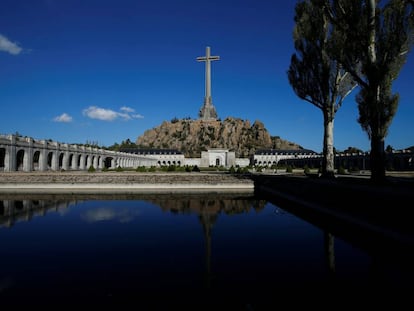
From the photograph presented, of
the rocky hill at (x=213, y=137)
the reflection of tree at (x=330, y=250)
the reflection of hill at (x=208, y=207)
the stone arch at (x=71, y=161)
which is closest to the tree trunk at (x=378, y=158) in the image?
the reflection of hill at (x=208, y=207)

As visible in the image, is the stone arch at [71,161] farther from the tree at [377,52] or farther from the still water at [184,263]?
the tree at [377,52]

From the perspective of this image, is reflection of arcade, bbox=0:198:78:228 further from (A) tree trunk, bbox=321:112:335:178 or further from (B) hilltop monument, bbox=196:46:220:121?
(B) hilltop monument, bbox=196:46:220:121

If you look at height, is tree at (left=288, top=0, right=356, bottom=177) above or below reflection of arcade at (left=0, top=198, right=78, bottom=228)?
above

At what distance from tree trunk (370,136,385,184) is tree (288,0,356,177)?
7.95 metres

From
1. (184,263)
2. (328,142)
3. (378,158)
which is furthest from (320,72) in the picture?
(184,263)

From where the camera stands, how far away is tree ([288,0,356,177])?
85.3ft

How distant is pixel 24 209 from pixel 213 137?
15131 cm

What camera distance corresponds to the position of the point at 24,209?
762 inches

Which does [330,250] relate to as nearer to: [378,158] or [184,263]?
[184,263]

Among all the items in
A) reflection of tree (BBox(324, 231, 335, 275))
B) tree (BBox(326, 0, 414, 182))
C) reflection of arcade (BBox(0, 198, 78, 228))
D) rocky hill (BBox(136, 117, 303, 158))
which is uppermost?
rocky hill (BBox(136, 117, 303, 158))

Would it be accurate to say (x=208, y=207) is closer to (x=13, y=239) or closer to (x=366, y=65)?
(x=13, y=239)

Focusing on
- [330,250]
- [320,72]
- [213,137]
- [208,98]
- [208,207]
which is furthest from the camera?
[213,137]

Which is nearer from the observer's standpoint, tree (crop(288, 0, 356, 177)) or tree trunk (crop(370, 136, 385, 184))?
tree trunk (crop(370, 136, 385, 184))

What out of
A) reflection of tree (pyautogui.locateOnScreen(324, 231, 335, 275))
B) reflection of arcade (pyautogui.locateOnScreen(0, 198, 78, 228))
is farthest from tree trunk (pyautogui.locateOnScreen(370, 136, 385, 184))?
reflection of arcade (pyautogui.locateOnScreen(0, 198, 78, 228))
